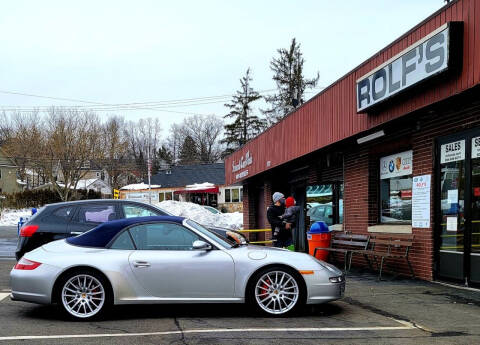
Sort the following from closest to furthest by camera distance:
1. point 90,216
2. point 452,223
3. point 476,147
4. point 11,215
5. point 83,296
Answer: point 83,296
point 476,147
point 452,223
point 90,216
point 11,215

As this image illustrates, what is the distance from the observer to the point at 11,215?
5053 centimetres

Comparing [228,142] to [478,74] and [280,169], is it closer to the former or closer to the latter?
[280,169]

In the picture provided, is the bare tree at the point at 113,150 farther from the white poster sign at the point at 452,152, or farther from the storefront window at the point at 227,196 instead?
the white poster sign at the point at 452,152

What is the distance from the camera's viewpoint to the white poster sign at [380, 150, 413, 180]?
37.0ft

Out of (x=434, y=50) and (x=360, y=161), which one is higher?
(x=434, y=50)

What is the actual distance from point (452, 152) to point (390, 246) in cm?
269

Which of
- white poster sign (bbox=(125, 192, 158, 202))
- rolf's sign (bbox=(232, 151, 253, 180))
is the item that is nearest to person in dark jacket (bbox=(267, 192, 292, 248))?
rolf's sign (bbox=(232, 151, 253, 180))

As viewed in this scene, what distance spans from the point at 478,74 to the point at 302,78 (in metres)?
49.0

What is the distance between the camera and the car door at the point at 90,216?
31.7ft

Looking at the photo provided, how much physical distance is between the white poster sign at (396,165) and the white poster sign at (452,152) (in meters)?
1.25

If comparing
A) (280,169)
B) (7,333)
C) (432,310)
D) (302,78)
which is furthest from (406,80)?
(302,78)

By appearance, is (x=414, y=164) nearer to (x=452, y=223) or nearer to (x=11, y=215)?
(x=452, y=223)

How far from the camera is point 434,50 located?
327 inches

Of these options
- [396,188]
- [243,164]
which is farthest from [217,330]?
[243,164]
